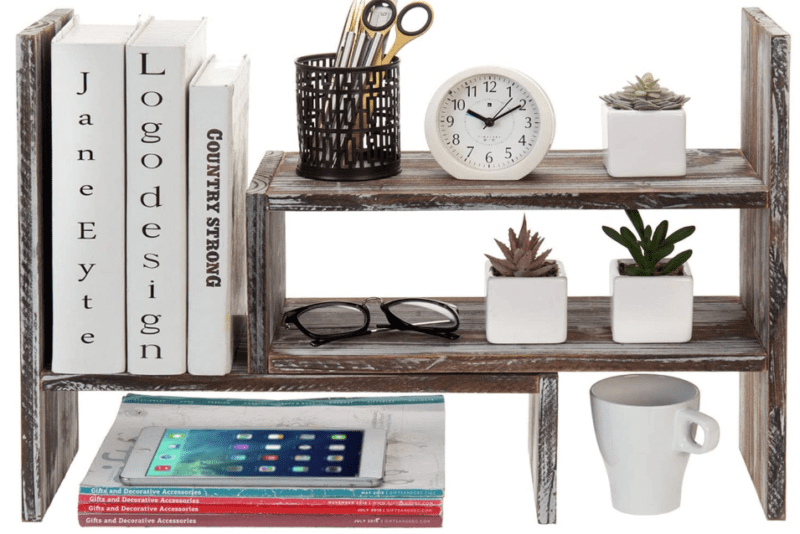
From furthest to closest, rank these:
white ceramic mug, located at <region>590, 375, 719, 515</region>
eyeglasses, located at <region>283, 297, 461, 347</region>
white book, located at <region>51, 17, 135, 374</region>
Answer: eyeglasses, located at <region>283, 297, 461, 347</region> < white ceramic mug, located at <region>590, 375, 719, 515</region> < white book, located at <region>51, 17, 135, 374</region>

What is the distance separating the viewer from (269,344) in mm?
2637

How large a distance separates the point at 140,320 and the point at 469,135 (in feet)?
2.01

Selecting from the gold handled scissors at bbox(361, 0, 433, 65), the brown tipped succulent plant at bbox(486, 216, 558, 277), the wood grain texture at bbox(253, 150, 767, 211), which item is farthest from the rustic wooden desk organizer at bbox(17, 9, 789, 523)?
the gold handled scissors at bbox(361, 0, 433, 65)

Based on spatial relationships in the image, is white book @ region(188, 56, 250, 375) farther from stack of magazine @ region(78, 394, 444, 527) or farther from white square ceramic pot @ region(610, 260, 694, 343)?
white square ceramic pot @ region(610, 260, 694, 343)

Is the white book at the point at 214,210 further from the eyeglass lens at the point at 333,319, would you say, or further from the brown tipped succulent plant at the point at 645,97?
the brown tipped succulent plant at the point at 645,97

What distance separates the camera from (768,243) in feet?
8.39

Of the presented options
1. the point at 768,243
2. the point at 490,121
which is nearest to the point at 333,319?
the point at 490,121

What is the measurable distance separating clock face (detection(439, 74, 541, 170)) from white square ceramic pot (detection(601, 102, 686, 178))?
5.1 inches

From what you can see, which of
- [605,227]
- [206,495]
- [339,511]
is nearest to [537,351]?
[605,227]

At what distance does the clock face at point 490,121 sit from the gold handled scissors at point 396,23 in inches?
4.5

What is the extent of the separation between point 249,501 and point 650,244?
2.56 feet

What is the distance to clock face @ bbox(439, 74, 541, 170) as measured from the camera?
8.49 ft

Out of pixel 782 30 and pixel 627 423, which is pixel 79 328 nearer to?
pixel 627 423

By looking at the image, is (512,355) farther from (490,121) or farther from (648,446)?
(490,121)
